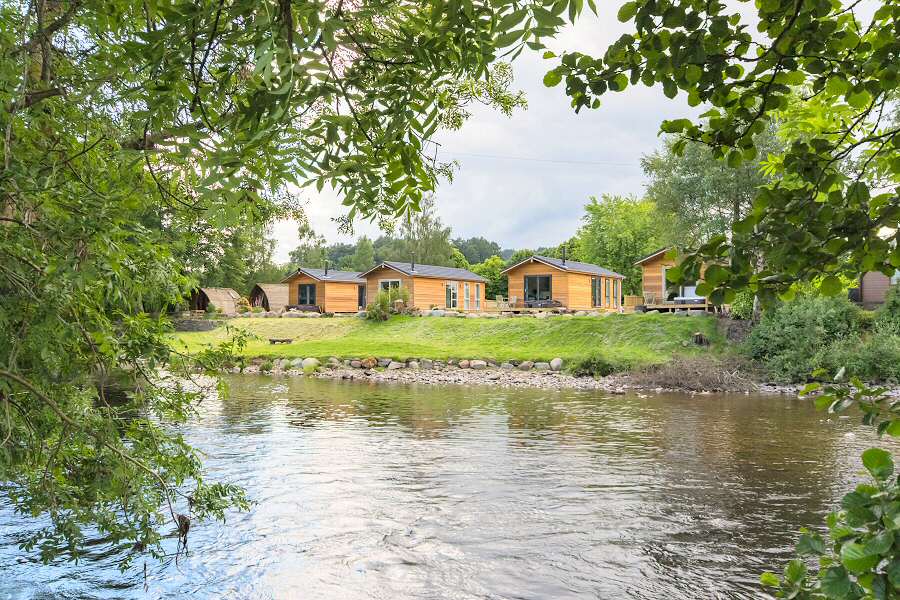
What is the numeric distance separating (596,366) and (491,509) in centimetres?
1692

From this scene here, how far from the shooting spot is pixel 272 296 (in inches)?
2088

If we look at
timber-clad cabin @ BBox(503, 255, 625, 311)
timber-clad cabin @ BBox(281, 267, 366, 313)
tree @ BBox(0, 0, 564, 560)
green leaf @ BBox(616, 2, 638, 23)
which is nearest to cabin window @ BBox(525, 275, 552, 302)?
timber-clad cabin @ BBox(503, 255, 625, 311)

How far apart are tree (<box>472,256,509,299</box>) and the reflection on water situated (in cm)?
5028

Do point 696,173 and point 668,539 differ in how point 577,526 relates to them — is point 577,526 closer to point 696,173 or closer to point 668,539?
point 668,539

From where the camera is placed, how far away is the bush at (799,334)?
22203 mm

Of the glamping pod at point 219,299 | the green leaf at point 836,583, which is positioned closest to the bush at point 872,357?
the green leaf at point 836,583

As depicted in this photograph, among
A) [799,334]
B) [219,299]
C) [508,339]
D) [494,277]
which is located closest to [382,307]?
[508,339]

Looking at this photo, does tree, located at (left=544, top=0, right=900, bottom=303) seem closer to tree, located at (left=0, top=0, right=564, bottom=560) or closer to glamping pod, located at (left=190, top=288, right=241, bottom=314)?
tree, located at (left=0, top=0, right=564, bottom=560)

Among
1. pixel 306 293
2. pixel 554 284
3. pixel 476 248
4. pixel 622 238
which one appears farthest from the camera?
pixel 476 248

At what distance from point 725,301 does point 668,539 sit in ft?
19.6

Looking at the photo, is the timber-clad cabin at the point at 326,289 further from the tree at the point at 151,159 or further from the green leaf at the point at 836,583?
the green leaf at the point at 836,583

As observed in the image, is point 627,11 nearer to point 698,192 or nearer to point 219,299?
point 698,192

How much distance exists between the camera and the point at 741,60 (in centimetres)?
216

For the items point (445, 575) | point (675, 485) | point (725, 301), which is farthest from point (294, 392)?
point (725, 301)
